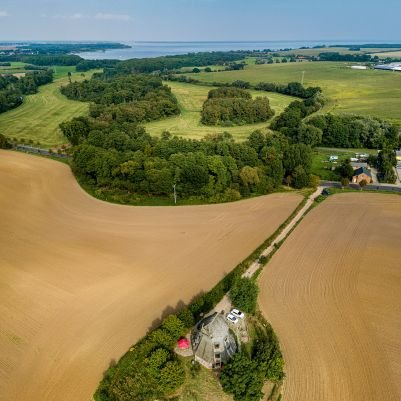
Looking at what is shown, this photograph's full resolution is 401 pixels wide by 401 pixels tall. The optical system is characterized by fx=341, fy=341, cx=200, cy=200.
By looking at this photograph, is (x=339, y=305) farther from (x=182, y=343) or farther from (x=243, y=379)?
(x=182, y=343)

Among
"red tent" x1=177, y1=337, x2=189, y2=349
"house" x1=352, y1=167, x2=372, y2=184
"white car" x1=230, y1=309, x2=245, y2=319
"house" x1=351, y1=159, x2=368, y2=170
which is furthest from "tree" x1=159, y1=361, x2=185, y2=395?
"house" x1=351, y1=159, x2=368, y2=170

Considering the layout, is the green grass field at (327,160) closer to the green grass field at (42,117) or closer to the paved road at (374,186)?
the paved road at (374,186)

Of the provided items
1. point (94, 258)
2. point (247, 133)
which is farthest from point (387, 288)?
point (247, 133)

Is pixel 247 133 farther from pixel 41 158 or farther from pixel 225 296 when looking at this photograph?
pixel 225 296

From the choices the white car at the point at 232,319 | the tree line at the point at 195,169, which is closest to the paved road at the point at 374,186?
the tree line at the point at 195,169

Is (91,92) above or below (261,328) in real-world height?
above
